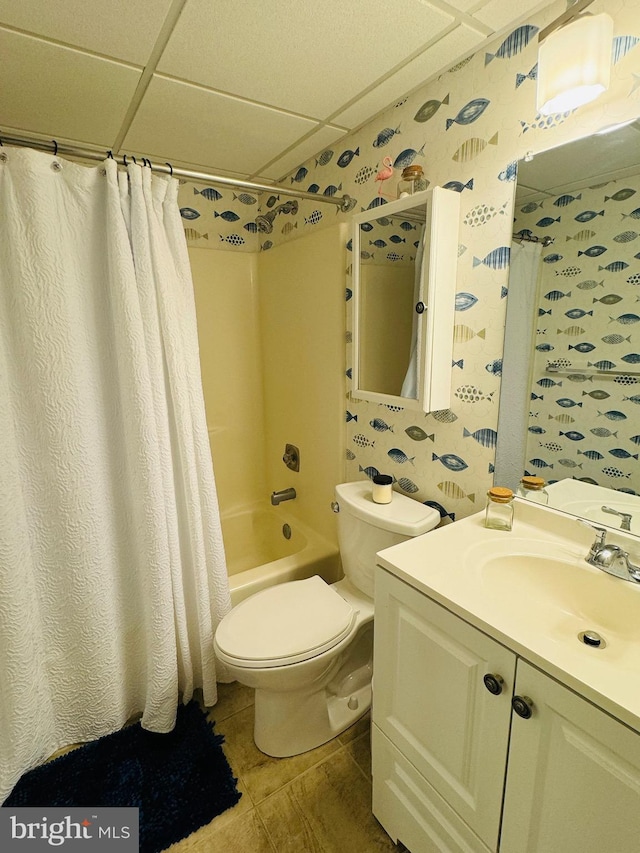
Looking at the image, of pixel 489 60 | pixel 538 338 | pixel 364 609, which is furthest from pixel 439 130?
pixel 364 609

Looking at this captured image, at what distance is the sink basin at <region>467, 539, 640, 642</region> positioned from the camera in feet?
2.92

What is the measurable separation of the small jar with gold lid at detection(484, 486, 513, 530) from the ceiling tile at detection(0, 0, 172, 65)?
57.5 inches

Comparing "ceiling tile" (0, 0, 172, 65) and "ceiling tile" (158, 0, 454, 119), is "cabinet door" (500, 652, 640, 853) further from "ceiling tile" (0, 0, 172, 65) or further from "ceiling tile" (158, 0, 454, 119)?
"ceiling tile" (0, 0, 172, 65)

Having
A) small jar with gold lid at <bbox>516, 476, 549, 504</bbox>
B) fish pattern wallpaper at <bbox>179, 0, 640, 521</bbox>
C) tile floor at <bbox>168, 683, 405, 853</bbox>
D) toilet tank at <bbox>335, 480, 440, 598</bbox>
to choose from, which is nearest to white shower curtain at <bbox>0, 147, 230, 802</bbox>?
tile floor at <bbox>168, 683, 405, 853</bbox>

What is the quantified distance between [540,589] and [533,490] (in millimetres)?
292

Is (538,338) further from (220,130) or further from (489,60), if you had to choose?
(220,130)

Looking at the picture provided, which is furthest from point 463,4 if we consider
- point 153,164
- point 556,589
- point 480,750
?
point 480,750

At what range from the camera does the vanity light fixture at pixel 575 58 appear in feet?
2.62

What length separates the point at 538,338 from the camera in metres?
1.13

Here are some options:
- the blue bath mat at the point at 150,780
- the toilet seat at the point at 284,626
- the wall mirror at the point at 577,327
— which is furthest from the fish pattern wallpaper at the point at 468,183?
the blue bath mat at the point at 150,780

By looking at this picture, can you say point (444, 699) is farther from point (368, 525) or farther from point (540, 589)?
point (368, 525)

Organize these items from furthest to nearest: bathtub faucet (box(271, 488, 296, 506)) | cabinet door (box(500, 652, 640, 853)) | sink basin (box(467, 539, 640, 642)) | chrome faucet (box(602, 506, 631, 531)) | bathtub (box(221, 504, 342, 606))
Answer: bathtub faucet (box(271, 488, 296, 506)) → bathtub (box(221, 504, 342, 606)) → chrome faucet (box(602, 506, 631, 531)) → sink basin (box(467, 539, 640, 642)) → cabinet door (box(500, 652, 640, 853))

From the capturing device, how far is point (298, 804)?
1.24m

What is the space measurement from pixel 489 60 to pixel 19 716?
2357 millimetres
